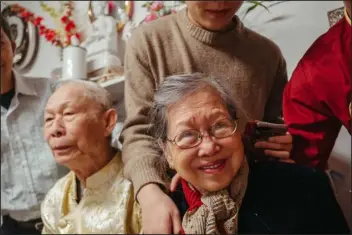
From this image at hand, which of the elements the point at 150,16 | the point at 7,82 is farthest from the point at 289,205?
the point at 7,82

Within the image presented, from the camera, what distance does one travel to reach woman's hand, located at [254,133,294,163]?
644 millimetres

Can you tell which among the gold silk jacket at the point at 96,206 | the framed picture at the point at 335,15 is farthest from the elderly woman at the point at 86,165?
the framed picture at the point at 335,15

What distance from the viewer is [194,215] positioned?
58cm

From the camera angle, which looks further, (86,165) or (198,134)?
(86,165)

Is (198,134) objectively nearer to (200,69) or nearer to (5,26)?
(200,69)

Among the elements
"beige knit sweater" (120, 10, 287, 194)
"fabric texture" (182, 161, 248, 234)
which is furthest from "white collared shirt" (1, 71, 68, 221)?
"fabric texture" (182, 161, 248, 234)

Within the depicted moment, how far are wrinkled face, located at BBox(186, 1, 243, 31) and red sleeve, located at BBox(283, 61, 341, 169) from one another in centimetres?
15

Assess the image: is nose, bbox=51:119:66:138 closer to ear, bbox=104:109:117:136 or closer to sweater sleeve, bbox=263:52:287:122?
ear, bbox=104:109:117:136

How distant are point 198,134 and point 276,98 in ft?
0.55

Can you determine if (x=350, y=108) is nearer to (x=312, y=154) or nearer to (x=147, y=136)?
(x=312, y=154)

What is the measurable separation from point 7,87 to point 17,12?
0.21 m

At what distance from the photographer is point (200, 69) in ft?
2.11

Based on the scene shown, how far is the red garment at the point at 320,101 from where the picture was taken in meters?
0.65

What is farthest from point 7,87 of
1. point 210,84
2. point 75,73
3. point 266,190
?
point 266,190
